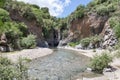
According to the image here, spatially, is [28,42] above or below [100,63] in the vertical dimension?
above

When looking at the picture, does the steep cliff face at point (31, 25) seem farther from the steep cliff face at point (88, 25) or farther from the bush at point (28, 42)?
the bush at point (28, 42)

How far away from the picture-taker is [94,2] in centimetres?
9319

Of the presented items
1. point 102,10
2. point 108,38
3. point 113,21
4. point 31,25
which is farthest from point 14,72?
point 31,25

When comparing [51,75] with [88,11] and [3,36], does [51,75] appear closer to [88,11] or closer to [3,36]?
[3,36]

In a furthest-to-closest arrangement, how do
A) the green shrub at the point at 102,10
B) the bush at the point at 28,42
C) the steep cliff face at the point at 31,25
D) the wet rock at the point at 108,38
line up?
the steep cliff face at the point at 31,25
the green shrub at the point at 102,10
the bush at the point at 28,42
the wet rock at the point at 108,38

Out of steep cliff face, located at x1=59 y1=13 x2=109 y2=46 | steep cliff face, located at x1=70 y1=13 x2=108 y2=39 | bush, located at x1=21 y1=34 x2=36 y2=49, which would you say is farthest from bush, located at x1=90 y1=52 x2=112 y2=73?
steep cliff face, located at x1=70 y1=13 x2=108 y2=39

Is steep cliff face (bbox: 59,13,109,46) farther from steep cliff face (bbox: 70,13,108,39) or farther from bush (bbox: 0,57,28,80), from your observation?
bush (bbox: 0,57,28,80)

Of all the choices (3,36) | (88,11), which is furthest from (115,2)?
(3,36)

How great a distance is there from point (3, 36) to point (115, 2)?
129 ft

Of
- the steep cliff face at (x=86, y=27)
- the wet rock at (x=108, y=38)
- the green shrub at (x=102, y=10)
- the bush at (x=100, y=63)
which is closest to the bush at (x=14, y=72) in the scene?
the bush at (x=100, y=63)

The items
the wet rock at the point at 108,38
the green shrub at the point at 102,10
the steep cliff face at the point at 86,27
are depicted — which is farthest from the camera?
the steep cliff face at the point at 86,27

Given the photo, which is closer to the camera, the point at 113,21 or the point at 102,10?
the point at 113,21

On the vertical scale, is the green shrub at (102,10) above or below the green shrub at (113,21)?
above

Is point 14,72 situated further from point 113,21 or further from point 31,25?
point 31,25
